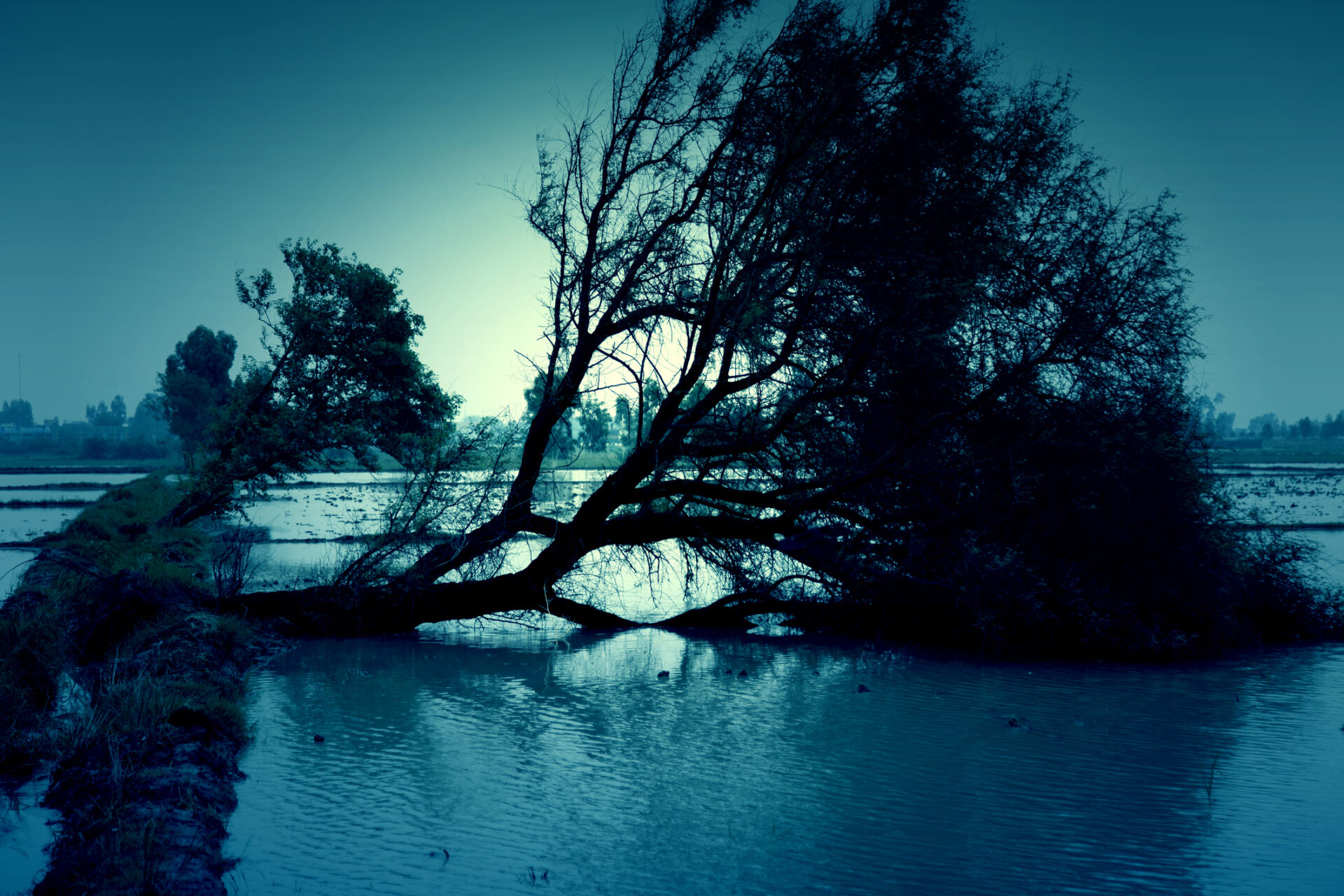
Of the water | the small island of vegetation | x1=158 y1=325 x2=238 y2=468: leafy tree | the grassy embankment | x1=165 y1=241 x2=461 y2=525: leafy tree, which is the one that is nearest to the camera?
the grassy embankment

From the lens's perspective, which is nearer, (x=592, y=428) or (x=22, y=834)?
(x=22, y=834)

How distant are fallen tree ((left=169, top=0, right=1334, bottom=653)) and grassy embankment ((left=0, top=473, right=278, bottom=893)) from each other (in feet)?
6.35

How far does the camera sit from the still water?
562cm

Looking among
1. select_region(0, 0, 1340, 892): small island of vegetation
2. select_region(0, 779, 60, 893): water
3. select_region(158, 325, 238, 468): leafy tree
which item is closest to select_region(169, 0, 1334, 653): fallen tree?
select_region(0, 0, 1340, 892): small island of vegetation

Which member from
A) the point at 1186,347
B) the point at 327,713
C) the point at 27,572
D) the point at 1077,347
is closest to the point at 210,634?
the point at 327,713

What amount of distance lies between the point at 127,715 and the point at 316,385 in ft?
54.4

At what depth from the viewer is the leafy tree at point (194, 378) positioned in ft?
216

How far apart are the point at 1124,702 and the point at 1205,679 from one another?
67.7 inches

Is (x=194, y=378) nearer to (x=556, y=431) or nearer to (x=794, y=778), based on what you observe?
(x=556, y=431)

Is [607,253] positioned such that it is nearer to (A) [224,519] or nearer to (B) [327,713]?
(B) [327,713]

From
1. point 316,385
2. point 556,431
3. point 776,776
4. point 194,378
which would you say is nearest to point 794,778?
point 776,776

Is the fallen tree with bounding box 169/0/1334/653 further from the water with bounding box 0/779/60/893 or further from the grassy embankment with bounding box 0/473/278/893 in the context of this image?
the water with bounding box 0/779/60/893

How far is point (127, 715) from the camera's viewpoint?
7.46 meters

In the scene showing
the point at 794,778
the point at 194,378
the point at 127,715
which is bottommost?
the point at 794,778
